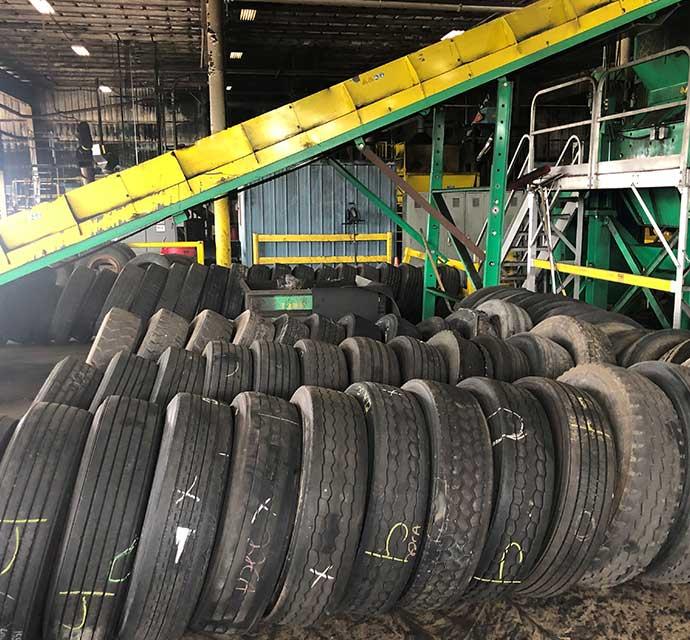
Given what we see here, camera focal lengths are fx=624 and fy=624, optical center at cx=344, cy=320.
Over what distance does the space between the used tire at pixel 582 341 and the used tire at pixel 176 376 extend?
2.40 metres

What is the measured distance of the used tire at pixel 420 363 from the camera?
414 centimetres

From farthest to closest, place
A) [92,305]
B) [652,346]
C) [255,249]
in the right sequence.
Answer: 1. [255,249]
2. [92,305]
3. [652,346]

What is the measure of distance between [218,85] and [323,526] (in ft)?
38.3

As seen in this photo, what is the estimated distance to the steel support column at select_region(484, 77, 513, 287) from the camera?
19.8ft

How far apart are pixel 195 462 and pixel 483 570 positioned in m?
1.28

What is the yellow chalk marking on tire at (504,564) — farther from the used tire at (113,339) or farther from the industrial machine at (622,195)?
the used tire at (113,339)

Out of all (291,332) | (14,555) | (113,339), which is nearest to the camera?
(14,555)

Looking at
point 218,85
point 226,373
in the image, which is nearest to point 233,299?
point 226,373

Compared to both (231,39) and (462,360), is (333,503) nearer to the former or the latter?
(462,360)

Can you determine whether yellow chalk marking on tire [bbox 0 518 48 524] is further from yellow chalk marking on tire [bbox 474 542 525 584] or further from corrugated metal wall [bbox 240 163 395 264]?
corrugated metal wall [bbox 240 163 395 264]

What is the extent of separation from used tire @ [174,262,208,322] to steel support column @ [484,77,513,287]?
3.32 m

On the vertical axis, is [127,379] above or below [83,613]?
above

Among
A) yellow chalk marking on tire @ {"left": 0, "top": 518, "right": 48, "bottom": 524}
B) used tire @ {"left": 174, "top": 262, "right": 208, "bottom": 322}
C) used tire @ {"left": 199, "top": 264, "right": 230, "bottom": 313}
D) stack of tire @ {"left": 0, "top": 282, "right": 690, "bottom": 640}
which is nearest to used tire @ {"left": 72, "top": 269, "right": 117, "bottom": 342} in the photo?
used tire @ {"left": 174, "top": 262, "right": 208, "bottom": 322}

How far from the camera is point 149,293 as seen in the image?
7.19m
